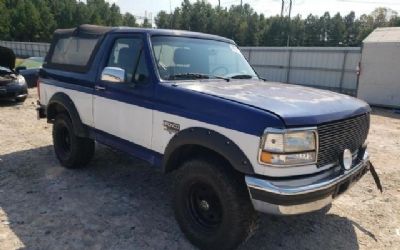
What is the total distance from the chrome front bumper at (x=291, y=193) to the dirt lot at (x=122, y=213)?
799 millimetres

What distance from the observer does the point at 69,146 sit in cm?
583

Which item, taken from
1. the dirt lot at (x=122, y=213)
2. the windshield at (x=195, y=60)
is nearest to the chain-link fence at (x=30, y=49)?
the dirt lot at (x=122, y=213)

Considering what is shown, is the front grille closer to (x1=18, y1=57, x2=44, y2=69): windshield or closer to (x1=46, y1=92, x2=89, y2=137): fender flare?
(x1=46, y1=92, x2=89, y2=137): fender flare

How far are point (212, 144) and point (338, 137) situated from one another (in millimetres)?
1121

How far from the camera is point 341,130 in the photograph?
3.52m

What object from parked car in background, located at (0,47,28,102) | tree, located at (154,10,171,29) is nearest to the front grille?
parked car in background, located at (0,47,28,102)

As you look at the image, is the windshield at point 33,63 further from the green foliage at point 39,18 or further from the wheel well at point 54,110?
the green foliage at point 39,18

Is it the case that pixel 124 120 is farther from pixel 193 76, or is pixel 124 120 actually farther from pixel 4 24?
pixel 4 24

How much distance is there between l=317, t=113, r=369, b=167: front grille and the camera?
3291 millimetres

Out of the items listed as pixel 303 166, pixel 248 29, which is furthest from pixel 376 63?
pixel 248 29

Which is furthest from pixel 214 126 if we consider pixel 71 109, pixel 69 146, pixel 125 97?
pixel 69 146

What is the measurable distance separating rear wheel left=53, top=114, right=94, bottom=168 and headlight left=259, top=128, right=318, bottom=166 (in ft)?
10.5

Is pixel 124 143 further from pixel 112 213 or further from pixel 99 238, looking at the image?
pixel 99 238

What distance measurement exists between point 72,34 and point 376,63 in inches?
437
